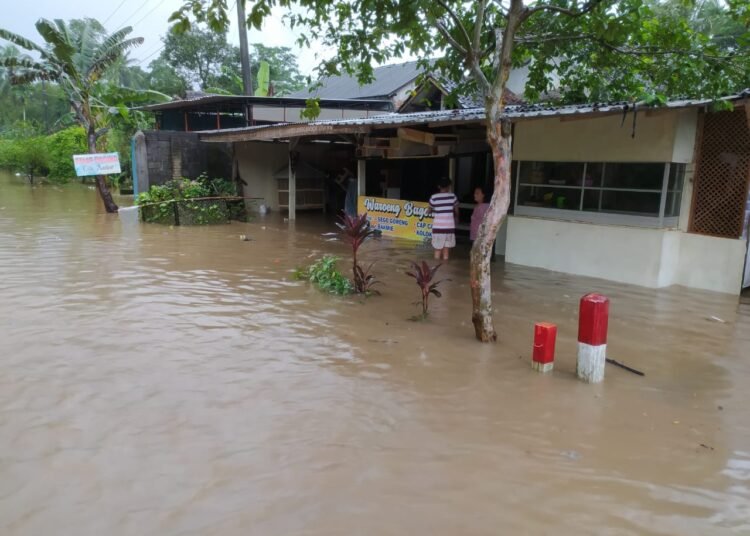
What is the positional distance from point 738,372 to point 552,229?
4890 millimetres

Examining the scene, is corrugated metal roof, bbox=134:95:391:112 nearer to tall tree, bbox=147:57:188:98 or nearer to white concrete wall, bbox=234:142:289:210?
white concrete wall, bbox=234:142:289:210

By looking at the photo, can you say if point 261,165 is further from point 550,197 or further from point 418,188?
point 550,197

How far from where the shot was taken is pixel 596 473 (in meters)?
3.63

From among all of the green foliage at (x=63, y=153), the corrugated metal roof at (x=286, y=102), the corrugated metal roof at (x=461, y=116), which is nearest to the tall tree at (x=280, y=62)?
the green foliage at (x=63, y=153)

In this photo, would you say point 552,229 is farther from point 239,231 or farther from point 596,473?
point 239,231

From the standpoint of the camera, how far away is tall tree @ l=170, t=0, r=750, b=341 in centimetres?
591

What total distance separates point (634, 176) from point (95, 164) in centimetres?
1538

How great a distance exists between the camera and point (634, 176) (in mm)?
8922

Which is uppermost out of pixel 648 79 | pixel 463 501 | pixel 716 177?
pixel 648 79

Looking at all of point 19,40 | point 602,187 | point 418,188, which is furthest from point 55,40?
point 602,187

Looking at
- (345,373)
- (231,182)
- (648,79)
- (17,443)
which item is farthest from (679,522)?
(231,182)

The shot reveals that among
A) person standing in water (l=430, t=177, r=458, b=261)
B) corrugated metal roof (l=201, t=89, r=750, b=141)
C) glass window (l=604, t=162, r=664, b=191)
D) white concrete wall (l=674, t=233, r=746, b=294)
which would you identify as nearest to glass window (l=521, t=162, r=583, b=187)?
glass window (l=604, t=162, r=664, b=191)

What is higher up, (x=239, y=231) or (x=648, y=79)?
(x=648, y=79)

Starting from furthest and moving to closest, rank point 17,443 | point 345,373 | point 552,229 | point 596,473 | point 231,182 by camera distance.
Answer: point 231,182
point 552,229
point 345,373
point 17,443
point 596,473
